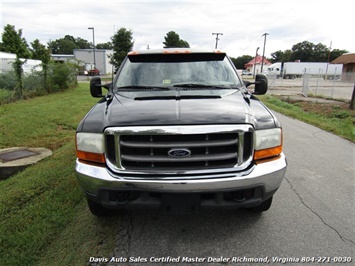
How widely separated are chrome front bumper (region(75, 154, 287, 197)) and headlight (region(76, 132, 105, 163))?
8 centimetres

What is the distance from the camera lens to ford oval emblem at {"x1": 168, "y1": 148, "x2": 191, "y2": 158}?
7.30 feet

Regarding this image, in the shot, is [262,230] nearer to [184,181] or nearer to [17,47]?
[184,181]

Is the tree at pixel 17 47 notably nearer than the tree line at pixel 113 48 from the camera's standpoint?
Yes

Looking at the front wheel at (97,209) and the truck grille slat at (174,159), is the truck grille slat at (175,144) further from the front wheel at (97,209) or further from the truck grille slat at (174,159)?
the front wheel at (97,209)

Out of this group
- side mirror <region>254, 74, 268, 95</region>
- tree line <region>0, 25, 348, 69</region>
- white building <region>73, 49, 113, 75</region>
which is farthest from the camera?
white building <region>73, 49, 113, 75</region>

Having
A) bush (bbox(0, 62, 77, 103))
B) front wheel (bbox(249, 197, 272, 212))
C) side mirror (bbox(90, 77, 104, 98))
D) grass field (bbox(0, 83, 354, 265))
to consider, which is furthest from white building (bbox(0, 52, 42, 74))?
front wheel (bbox(249, 197, 272, 212))

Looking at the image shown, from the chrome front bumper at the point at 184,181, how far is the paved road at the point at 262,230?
624 mm

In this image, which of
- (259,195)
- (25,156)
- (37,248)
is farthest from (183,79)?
(25,156)

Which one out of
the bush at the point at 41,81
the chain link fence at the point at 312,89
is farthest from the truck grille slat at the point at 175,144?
the chain link fence at the point at 312,89

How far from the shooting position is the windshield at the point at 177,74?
3295 millimetres

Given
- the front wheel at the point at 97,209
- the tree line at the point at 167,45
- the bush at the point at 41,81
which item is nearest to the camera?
the front wheel at the point at 97,209

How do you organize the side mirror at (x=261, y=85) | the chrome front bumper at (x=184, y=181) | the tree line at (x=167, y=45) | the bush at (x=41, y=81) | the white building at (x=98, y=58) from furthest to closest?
the white building at (x=98, y=58) → the tree line at (x=167, y=45) → the bush at (x=41, y=81) → the side mirror at (x=261, y=85) → the chrome front bumper at (x=184, y=181)

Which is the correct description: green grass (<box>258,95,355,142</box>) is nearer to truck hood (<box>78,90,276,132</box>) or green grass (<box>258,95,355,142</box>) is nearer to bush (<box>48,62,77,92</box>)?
truck hood (<box>78,90,276,132</box>)

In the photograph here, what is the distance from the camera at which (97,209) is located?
280 centimetres
